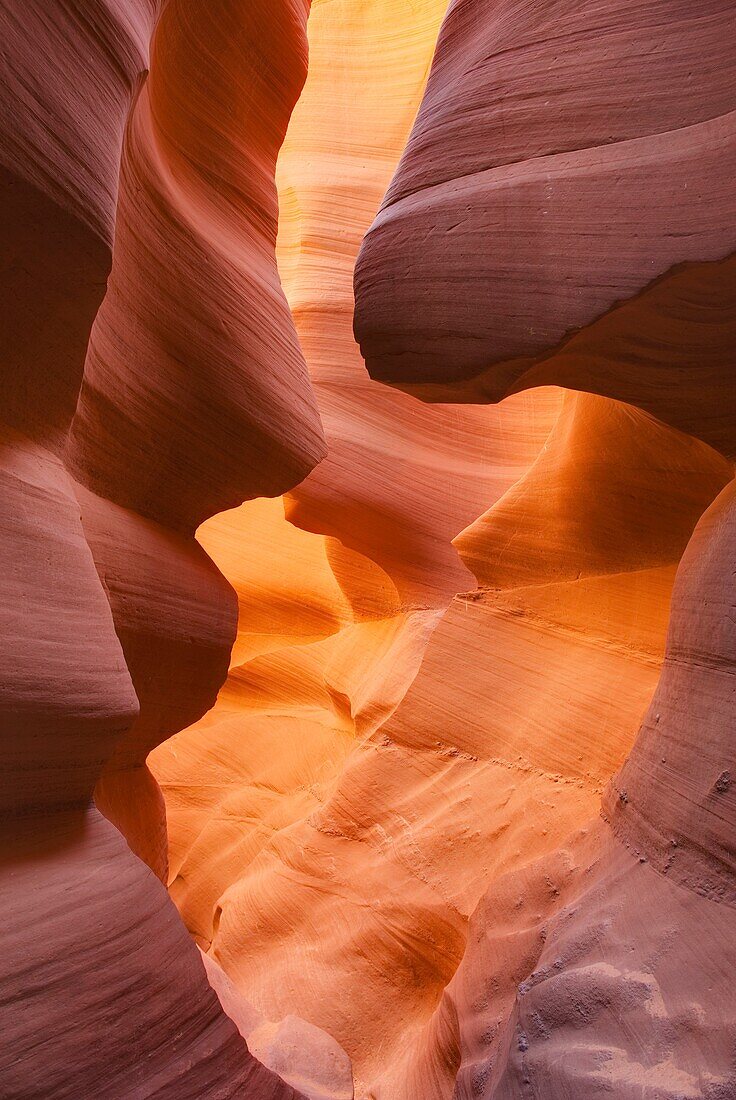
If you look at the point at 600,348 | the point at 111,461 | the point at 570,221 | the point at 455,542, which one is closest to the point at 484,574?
the point at 455,542

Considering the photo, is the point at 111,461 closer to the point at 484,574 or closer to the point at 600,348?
the point at 600,348

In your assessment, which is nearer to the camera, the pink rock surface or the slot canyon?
the slot canyon

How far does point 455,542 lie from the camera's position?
413cm

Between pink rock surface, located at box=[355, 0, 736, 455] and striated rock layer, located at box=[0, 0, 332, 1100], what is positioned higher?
pink rock surface, located at box=[355, 0, 736, 455]

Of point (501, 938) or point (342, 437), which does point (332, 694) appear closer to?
point (342, 437)

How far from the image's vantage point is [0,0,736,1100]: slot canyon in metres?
1.85

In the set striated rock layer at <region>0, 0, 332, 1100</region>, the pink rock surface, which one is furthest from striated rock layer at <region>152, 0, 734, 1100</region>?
striated rock layer at <region>0, 0, 332, 1100</region>

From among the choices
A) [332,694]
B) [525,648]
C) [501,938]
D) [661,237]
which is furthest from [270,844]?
[661,237]

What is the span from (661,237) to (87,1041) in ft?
7.26

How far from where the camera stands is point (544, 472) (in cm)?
383

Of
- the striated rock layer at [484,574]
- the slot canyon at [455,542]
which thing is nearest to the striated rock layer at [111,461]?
the slot canyon at [455,542]

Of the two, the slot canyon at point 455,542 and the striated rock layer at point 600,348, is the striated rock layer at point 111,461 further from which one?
the striated rock layer at point 600,348

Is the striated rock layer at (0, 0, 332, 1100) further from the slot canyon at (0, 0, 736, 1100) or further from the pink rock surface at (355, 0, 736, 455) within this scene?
the pink rock surface at (355, 0, 736, 455)

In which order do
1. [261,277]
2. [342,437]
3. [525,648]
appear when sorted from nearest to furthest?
[261,277] < [525,648] < [342,437]
